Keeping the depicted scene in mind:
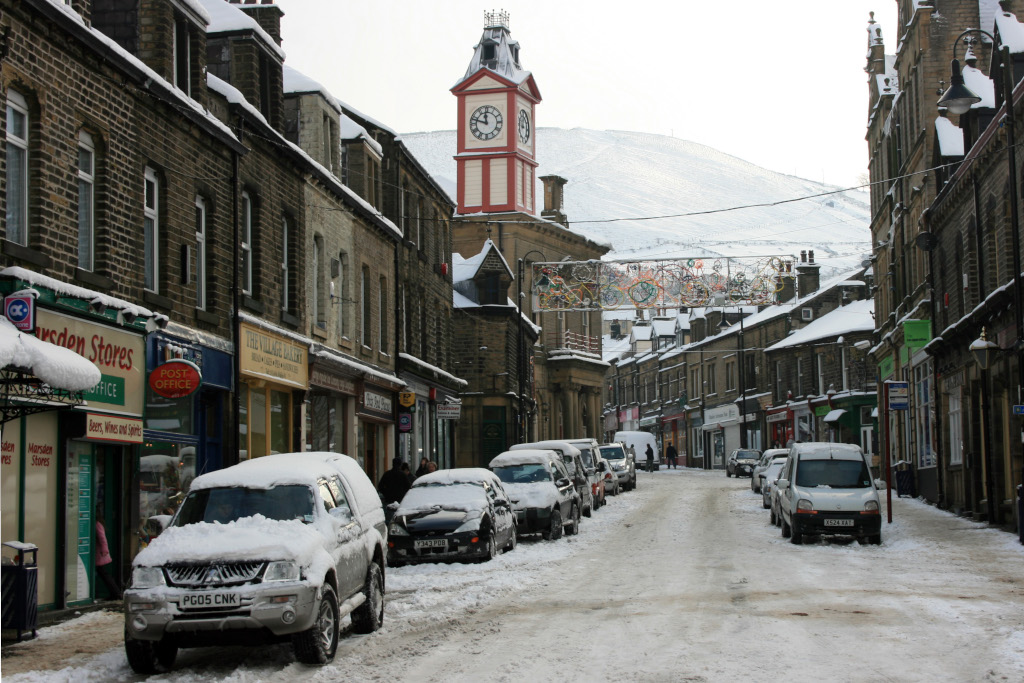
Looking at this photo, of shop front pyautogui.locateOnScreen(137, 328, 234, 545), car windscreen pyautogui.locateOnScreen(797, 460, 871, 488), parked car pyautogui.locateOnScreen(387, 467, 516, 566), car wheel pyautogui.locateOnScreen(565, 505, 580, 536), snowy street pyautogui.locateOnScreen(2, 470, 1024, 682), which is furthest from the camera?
car wheel pyautogui.locateOnScreen(565, 505, 580, 536)

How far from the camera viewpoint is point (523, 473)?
2558 cm

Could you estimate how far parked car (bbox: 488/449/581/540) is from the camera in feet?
78.1

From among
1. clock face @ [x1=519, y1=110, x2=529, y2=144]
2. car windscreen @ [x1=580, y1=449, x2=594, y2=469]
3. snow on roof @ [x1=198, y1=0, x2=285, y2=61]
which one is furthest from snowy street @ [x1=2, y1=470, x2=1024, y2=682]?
clock face @ [x1=519, y1=110, x2=529, y2=144]

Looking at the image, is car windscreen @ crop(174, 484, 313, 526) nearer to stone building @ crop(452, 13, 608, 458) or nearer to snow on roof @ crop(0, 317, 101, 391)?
snow on roof @ crop(0, 317, 101, 391)

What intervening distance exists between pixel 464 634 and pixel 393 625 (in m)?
1.21

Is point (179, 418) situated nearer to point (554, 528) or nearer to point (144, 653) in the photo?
point (554, 528)

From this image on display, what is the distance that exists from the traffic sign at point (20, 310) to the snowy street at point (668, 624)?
328cm

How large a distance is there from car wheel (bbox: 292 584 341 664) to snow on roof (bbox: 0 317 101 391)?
144 inches

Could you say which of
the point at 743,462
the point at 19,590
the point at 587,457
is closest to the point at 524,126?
the point at 743,462

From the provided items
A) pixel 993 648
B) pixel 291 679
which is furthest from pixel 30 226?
pixel 993 648

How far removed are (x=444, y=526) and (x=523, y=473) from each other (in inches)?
256

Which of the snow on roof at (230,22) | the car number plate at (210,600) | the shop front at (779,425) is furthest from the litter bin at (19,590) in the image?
the shop front at (779,425)

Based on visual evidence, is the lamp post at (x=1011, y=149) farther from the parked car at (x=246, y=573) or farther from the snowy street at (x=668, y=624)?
the parked car at (x=246, y=573)

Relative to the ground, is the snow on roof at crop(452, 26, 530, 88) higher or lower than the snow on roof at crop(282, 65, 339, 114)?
higher
